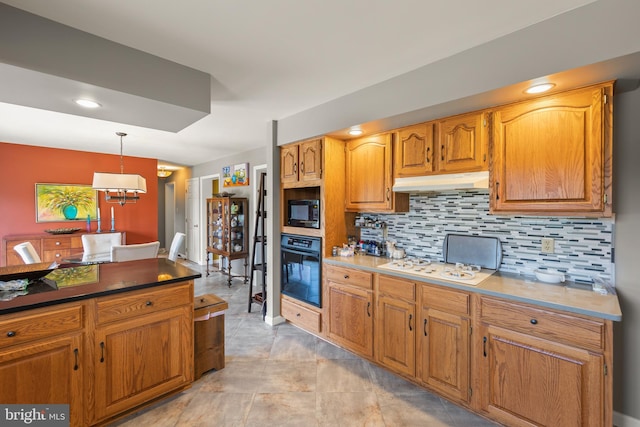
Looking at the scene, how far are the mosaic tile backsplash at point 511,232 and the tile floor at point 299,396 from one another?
1142mm

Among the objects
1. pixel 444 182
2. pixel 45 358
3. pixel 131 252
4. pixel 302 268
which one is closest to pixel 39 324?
pixel 45 358

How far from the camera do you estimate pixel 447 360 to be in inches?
75.7

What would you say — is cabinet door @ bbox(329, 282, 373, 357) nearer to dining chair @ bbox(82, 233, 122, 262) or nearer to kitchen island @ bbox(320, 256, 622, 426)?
kitchen island @ bbox(320, 256, 622, 426)

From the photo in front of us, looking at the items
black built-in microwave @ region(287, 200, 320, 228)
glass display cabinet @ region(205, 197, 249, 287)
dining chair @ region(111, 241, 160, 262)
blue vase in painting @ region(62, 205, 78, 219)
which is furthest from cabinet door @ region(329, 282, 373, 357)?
blue vase in painting @ region(62, 205, 78, 219)

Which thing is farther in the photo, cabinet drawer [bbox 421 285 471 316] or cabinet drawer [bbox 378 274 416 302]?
cabinet drawer [bbox 378 274 416 302]

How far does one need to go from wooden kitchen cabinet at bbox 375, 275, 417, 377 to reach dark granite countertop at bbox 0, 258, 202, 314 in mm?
1515

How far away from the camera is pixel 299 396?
2.04m

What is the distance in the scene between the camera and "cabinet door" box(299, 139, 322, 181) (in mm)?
2809

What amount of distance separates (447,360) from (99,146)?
5865 millimetres

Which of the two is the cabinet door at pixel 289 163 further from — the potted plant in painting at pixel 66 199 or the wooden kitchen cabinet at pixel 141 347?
the potted plant in painting at pixel 66 199

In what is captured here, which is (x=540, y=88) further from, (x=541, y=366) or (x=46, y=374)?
(x=46, y=374)

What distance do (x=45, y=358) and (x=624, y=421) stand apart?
330 cm

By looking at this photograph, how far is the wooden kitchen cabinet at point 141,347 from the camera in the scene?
1652 mm

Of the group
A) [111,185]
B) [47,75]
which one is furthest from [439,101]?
[111,185]
